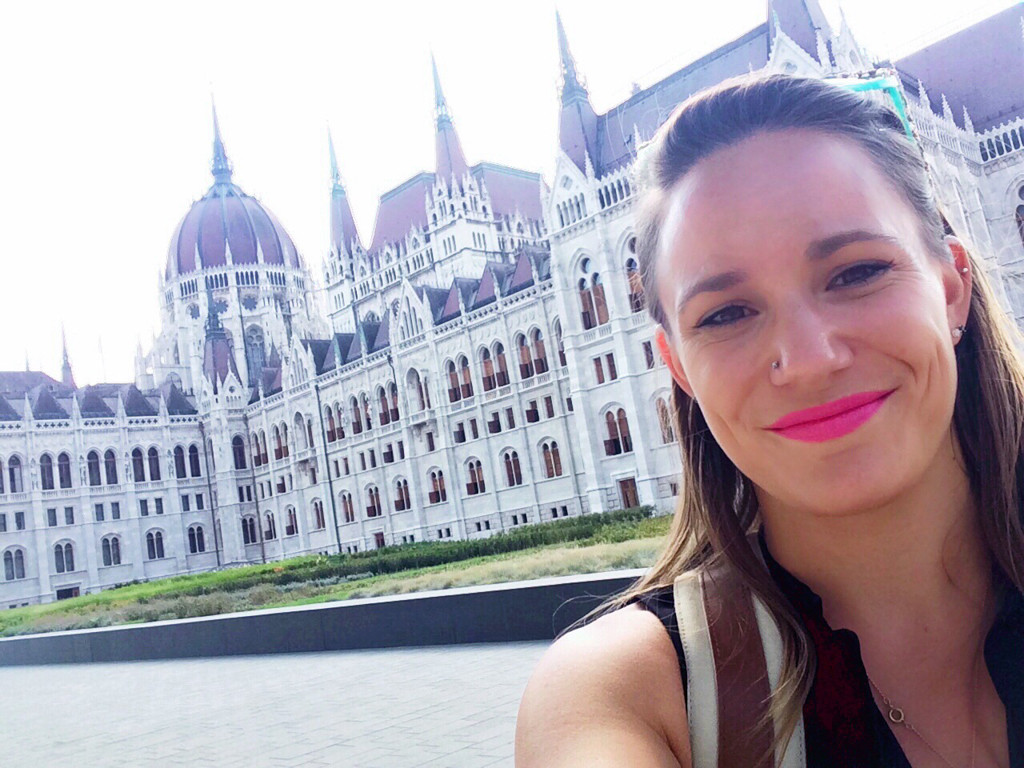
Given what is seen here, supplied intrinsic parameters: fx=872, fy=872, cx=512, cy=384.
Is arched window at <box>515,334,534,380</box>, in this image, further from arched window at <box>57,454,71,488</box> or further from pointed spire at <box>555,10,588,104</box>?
arched window at <box>57,454,71,488</box>

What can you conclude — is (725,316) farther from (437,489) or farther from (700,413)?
(437,489)

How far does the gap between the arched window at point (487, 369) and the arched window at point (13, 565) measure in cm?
3138

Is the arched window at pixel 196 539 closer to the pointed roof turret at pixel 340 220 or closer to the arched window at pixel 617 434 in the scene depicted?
the pointed roof turret at pixel 340 220

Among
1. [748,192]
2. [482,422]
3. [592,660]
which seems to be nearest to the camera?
[592,660]

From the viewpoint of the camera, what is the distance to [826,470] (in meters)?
1.33

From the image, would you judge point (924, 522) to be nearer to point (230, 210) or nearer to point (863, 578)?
A: point (863, 578)

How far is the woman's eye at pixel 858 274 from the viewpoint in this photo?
1362 millimetres

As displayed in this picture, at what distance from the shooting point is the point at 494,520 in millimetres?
40469

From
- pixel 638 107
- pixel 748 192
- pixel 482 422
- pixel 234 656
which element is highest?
pixel 638 107

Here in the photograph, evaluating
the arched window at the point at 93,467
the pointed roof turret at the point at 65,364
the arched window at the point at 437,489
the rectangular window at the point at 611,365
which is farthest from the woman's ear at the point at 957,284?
the pointed roof turret at the point at 65,364

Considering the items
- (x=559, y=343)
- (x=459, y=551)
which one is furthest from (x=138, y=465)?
(x=459, y=551)

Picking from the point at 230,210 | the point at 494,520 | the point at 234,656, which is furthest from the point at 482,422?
the point at 230,210

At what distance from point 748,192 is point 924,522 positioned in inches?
24.2

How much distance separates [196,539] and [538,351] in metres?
30.9
